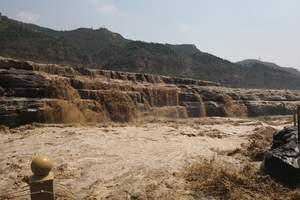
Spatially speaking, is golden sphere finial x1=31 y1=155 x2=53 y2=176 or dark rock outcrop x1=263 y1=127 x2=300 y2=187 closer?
golden sphere finial x1=31 y1=155 x2=53 y2=176

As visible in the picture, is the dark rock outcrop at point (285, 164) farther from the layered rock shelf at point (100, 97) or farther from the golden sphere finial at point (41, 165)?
the layered rock shelf at point (100, 97)

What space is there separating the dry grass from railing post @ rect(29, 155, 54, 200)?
11.3 ft

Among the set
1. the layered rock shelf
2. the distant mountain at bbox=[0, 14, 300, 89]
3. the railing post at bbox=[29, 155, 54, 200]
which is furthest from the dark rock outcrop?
the distant mountain at bbox=[0, 14, 300, 89]

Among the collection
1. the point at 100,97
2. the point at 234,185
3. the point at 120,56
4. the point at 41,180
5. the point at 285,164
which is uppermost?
the point at 120,56

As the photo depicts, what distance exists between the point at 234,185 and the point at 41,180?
4.24 metres

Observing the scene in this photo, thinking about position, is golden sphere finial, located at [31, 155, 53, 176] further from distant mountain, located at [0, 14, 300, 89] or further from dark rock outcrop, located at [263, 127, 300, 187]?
distant mountain, located at [0, 14, 300, 89]

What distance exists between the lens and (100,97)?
72.1ft

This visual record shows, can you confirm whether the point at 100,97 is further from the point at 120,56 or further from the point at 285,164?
the point at 120,56

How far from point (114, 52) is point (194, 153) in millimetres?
58298

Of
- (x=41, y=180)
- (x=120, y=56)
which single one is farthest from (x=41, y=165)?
(x=120, y=56)

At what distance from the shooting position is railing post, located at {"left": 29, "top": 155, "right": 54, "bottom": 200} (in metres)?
4.34

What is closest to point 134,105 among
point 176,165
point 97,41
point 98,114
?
point 98,114

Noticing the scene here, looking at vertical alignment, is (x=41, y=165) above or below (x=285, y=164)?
above

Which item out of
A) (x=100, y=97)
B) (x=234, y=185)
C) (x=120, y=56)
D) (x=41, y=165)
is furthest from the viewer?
(x=120, y=56)
